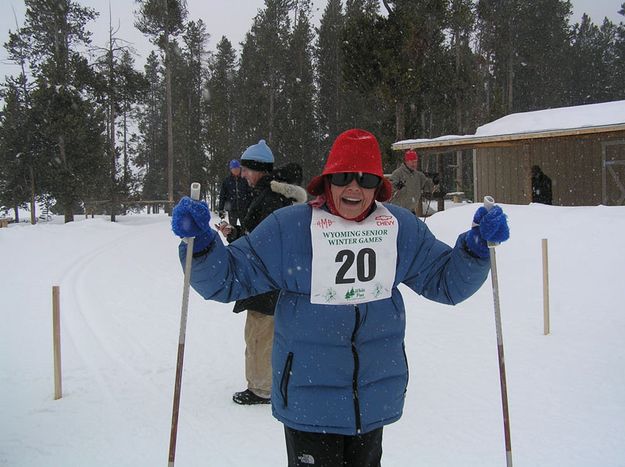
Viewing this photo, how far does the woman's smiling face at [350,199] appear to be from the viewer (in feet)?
7.66

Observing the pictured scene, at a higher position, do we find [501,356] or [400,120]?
[400,120]

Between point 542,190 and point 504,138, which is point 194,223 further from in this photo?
point 542,190

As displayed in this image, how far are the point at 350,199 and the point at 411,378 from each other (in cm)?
343

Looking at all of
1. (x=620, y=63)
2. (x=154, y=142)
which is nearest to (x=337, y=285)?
(x=154, y=142)

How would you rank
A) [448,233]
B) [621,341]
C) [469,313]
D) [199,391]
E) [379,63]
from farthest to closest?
[379,63], [448,233], [469,313], [621,341], [199,391]

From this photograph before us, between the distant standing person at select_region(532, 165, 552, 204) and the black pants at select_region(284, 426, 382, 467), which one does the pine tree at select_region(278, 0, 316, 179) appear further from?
the black pants at select_region(284, 426, 382, 467)

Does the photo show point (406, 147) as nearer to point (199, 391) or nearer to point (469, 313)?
point (469, 313)

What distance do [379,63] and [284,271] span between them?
73.6 ft

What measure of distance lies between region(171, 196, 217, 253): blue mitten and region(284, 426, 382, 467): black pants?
2.90 ft

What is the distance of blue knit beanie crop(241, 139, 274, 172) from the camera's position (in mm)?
4430

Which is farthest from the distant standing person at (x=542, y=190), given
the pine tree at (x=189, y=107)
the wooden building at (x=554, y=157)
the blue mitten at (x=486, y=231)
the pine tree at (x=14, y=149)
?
the pine tree at (x=189, y=107)

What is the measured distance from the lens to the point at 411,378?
530 centimetres

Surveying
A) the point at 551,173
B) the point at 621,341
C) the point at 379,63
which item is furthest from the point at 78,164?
the point at 621,341

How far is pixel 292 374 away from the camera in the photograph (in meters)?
2.26
